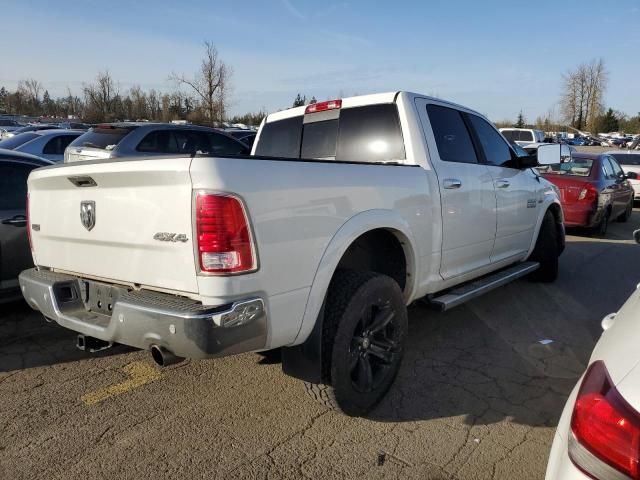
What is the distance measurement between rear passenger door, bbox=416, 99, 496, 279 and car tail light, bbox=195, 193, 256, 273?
1.90 m

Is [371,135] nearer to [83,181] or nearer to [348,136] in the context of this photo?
[348,136]

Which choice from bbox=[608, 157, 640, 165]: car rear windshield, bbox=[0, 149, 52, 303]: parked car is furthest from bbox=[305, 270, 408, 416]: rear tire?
bbox=[608, 157, 640, 165]: car rear windshield

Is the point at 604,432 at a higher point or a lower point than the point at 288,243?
lower

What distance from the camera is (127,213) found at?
8.43 feet

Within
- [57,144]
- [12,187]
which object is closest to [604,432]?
[12,187]

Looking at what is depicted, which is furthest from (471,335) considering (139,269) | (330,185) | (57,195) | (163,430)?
(57,195)

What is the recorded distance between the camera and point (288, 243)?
248cm

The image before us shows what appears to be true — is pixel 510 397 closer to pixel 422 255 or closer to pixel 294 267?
pixel 422 255

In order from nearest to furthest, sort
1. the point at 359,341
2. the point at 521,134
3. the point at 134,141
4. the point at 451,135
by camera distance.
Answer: the point at 359,341
the point at 451,135
the point at 134,141
the point at 521,134

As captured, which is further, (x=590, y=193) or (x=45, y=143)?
(x=45, y=143)

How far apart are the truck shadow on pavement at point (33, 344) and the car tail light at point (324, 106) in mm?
2470

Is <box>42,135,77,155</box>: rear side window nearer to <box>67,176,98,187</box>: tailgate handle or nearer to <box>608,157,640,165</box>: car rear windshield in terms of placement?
<box>67,176,98,187</box>: tailgate handle

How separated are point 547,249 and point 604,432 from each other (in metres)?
4.82

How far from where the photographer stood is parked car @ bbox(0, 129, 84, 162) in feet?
37.2
